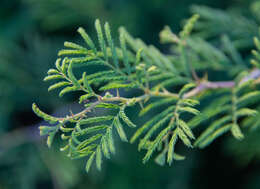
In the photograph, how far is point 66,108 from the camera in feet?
6.25

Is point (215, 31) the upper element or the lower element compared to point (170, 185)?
upper

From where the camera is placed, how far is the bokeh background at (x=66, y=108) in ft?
6.22

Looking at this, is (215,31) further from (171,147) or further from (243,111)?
(171,147)

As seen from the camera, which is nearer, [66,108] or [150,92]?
[150,92]

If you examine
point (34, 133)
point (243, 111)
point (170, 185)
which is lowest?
point (170, 185)

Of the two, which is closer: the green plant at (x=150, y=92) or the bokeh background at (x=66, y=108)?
the green plant at (x=150, y=92)

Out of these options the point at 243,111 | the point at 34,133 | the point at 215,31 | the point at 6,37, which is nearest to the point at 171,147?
the point at 243,111

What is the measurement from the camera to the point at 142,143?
830 mm

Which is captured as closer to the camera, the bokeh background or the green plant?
the green plant

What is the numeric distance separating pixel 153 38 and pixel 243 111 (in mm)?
1321

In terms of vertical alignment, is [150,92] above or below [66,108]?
below

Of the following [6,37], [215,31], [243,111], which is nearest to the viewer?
[243,111]

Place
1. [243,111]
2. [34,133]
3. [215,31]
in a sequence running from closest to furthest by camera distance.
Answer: [243,111] → [215,31] → [34,133]

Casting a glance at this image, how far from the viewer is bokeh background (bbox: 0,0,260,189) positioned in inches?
74.6
